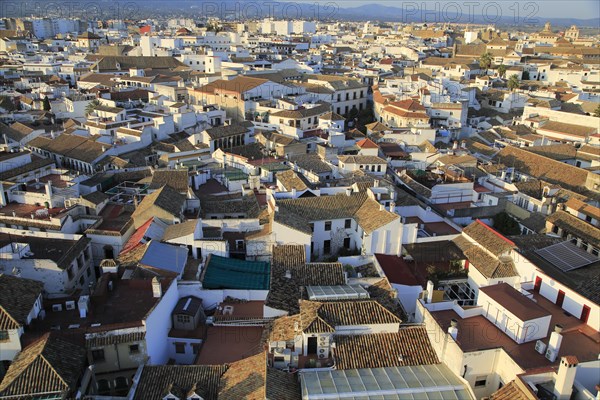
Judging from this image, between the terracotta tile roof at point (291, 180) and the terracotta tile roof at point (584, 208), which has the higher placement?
the terracotta tile roof at point (291, 180)

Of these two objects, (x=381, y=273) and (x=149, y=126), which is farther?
(x=149, y=126)

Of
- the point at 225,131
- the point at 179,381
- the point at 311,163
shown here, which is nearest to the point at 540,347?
the point at 179,381

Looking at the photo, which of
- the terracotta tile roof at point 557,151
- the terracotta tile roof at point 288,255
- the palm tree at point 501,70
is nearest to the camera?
the terracotta tile roof at point 288,255

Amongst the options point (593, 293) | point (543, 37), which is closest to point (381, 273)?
point (593, 293)

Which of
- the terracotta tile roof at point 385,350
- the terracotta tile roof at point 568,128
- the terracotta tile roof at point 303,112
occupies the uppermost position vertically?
the terracotta tile roof at point 303,112

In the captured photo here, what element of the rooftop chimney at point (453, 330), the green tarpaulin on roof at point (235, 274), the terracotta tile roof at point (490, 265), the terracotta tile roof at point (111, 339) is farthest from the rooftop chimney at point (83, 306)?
the terracotta tile roof at point (490, 265)

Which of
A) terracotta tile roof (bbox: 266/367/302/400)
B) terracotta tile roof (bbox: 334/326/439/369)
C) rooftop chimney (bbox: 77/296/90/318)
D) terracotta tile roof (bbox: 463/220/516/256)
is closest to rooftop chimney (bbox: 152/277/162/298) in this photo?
rooftop chimney (bbox: 77/296/90/318)

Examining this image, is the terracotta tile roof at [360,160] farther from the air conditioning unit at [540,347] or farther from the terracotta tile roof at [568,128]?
the terracotta tile roof at [568,128]

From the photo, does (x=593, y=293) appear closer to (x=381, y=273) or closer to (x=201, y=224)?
(x=381, y=273)
